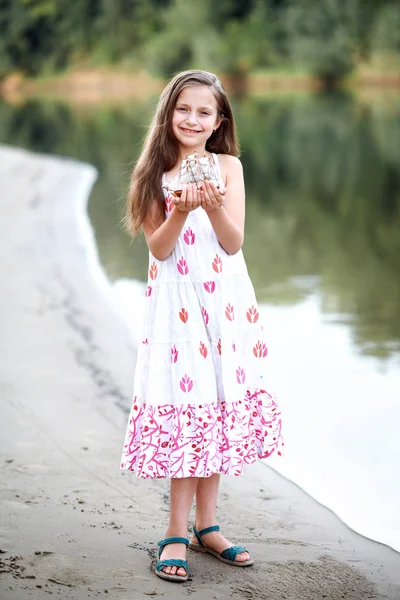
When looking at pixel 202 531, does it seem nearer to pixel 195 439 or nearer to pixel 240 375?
pixel 195 439

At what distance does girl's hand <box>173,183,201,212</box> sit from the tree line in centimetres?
4045

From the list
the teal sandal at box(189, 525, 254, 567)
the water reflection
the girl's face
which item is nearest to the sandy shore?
the teal sandal at box(189, 525, 254, 567)

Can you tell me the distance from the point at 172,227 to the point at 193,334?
1.08ft

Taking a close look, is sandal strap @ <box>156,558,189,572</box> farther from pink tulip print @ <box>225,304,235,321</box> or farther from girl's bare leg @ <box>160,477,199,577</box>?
pink tulip print @ <box>225,304,235,321</box>

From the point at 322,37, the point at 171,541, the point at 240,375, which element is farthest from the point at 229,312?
the point at 322,37

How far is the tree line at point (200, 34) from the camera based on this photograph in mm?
43688

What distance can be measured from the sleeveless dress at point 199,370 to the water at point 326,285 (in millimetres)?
860

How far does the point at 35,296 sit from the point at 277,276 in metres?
2.29

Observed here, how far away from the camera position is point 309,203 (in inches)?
529

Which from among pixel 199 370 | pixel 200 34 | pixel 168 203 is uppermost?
pixel 200 34

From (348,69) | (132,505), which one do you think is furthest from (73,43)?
(132,505)

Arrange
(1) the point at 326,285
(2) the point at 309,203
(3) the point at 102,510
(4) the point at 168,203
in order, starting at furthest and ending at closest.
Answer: (2) the point at 309,203
(1) the point at 326,285
(3) the point at 102,510
(4) the point at 168,203

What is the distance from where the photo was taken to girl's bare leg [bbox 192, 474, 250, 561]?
3.17 metres

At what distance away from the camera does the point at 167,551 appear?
119 inches
